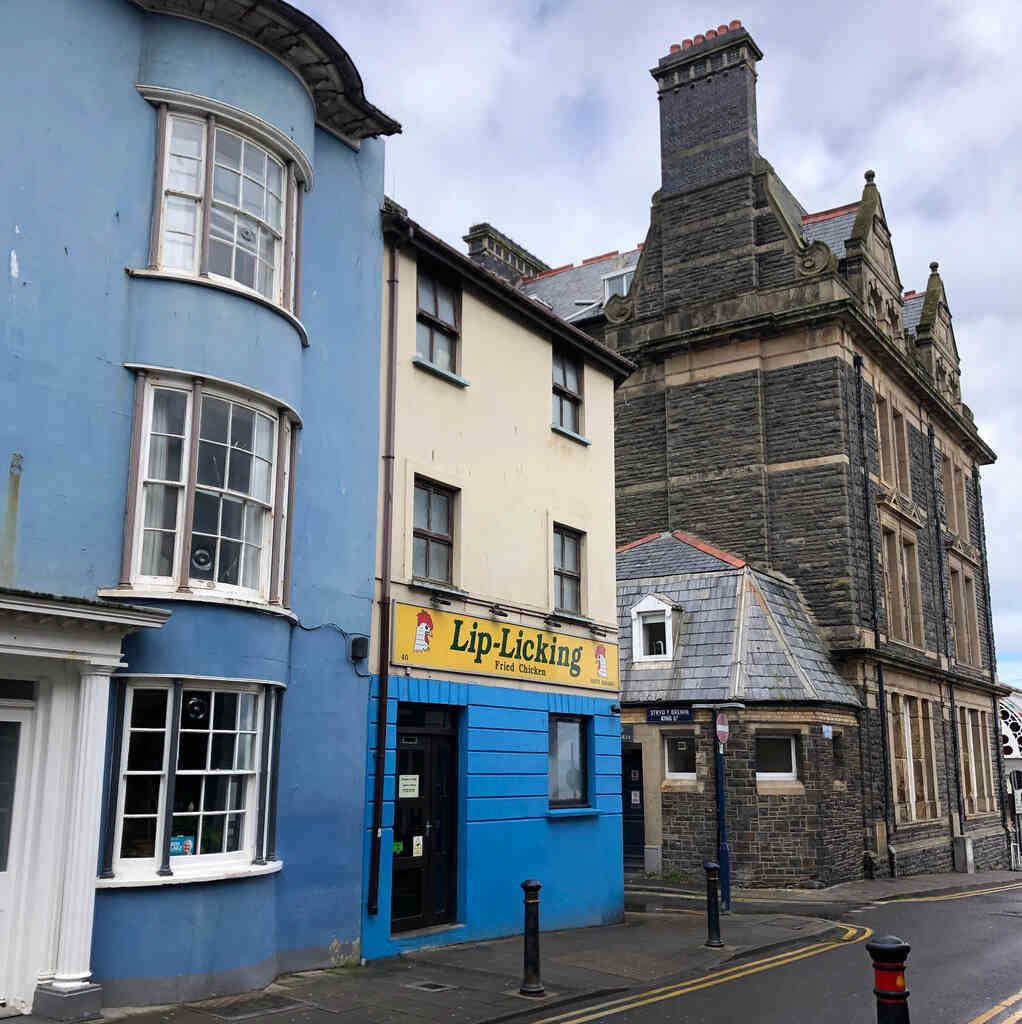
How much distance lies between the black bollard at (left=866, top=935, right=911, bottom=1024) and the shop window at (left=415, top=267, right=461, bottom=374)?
30.1ft

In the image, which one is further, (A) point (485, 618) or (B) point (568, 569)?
(B) point (568, 569)

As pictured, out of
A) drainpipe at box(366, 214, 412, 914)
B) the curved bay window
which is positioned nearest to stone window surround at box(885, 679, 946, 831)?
drainpipe at box(366, 214, 412, 914)

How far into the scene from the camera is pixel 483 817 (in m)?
13.7

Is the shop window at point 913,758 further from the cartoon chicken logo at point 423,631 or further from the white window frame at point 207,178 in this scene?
the white window frame at point 207,178

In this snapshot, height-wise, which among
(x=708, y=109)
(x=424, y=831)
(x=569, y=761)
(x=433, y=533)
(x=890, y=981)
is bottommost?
(x=890, y=981)

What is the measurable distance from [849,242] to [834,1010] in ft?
80.2

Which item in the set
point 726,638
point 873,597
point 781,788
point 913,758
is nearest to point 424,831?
point 781,788

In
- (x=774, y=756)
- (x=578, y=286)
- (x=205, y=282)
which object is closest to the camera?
(x=205, y=282)

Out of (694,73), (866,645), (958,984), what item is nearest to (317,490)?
(958,984)

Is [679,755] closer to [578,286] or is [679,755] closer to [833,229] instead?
[833,229]

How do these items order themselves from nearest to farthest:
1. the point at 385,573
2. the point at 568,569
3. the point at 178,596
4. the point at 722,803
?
the point at 178,596
the point at 385,573
the point at 568,569
the point at 722,803

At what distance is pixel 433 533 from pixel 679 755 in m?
11.8

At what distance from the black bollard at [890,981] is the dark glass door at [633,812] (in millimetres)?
16660

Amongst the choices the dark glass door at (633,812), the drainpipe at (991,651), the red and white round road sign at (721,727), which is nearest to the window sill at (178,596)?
the red and white round road sign at (721,727)
